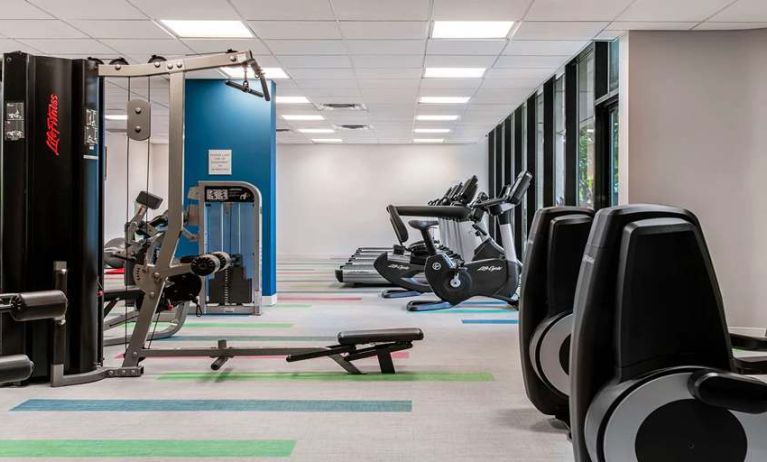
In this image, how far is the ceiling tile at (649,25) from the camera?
5.24m

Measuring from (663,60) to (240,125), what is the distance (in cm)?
436

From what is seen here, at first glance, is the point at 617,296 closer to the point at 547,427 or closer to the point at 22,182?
the point at 547,427

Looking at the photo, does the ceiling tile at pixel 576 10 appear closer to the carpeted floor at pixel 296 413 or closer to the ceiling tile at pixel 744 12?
the ceiling tile at pixel 744 12

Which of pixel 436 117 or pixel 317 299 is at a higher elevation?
pixel 436 117

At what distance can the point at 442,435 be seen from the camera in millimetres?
2830

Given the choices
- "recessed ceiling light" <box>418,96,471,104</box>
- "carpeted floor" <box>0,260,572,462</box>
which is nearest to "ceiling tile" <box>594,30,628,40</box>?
"carpeted floor" <box>0,260,572,462</box>

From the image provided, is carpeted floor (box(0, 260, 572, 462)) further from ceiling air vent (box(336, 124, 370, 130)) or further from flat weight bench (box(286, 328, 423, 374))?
ceiling air vent (box(336, 124, 370, 130))

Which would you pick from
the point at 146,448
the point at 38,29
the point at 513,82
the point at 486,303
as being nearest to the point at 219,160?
the point at 38,29

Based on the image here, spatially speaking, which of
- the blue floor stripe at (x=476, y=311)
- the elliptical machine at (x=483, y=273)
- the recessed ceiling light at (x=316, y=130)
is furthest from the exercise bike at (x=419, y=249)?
the recessed ceiling light at (x=316, y=130)

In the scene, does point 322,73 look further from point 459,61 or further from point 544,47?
point 544,47

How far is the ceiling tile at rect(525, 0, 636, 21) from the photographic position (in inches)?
187

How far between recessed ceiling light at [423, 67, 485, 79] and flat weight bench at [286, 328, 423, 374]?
3.93 m

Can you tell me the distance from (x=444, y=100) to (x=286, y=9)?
4515 mm

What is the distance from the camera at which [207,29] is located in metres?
5.52
